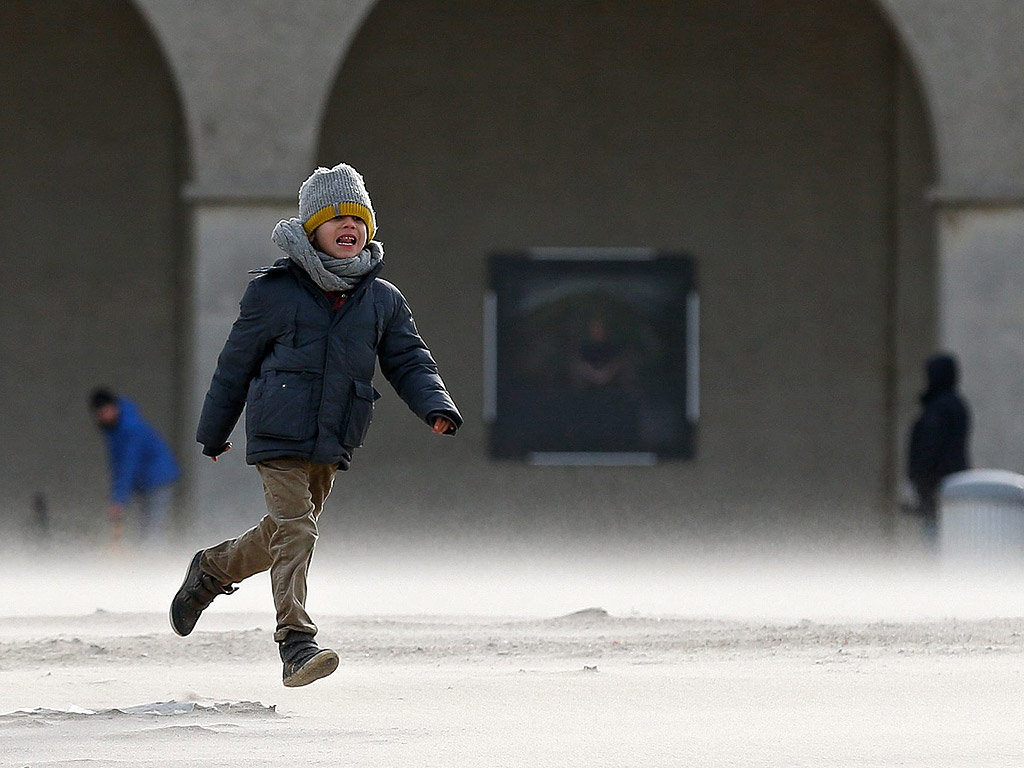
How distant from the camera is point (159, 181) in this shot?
14133 millimetres

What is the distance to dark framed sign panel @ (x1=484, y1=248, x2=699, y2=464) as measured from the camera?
14.0 m

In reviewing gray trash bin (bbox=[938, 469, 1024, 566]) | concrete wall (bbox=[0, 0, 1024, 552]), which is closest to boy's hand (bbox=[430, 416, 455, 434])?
gray trash bin (bbox=[938, 469, 1024, 566])

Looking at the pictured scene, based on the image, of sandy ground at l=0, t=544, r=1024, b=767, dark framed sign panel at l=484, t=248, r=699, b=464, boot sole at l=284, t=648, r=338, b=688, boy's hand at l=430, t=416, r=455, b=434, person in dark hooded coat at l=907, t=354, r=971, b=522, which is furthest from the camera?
dark framed sign panel at l=484, t=248, r=699, b=464

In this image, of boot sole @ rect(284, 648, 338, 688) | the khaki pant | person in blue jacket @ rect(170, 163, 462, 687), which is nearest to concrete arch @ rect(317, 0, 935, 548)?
person in blue jacket @ rect(170, 163, 462, 687)

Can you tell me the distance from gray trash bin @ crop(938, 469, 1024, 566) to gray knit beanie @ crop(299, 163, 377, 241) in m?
4.96

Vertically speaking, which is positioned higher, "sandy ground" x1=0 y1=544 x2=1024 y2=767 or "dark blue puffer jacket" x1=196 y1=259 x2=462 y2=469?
"dark blue puffer jacket" x1=196 y1=259 x2=462 y2=469

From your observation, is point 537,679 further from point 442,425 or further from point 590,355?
point 590,355

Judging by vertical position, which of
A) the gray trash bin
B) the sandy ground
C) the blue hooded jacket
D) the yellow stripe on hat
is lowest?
the sandy ground

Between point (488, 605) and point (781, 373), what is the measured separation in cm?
513

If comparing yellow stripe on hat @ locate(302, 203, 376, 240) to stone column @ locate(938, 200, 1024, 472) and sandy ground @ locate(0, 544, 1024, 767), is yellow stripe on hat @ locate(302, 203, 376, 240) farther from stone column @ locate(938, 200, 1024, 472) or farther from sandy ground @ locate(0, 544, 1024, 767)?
stone column @ locate(938, 200, 1024, 472)

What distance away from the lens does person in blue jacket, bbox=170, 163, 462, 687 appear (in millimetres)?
6148

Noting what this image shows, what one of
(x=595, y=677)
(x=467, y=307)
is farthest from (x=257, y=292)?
(x=467, y=307)

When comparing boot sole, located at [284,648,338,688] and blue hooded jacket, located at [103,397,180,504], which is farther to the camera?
blue hooded jacket, located at [103,397,180,504]

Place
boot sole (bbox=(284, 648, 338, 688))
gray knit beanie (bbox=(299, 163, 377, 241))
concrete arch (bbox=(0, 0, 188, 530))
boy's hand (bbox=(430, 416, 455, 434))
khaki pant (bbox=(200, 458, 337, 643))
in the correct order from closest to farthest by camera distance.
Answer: boot sole (bbox=(284, 648, 338, 688))
khaki pant (bbox=(200, 458, 337, 643))
boy's hand (bbox=(430, 416, 455, 434))
gray knit beanie (bbox=(299, 163, 377, 241))
concrete arch (bbox=(0, 0, 188, 530))
